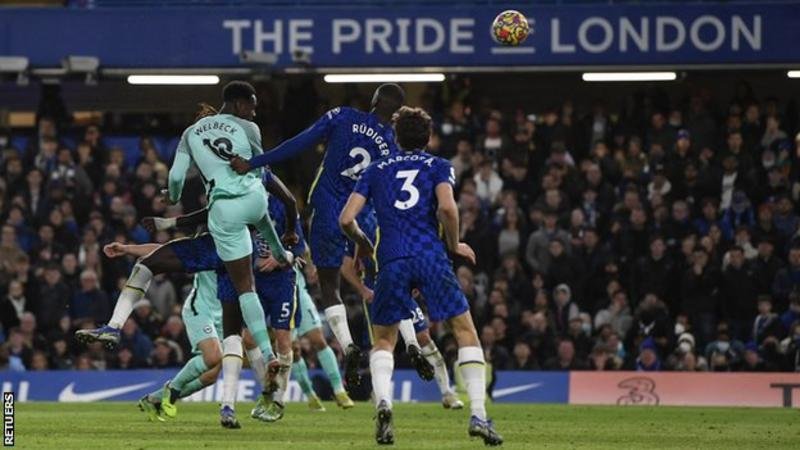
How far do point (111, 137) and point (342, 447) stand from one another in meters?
17.5

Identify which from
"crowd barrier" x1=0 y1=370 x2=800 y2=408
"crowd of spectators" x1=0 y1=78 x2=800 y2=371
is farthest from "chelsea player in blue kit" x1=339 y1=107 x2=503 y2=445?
"crowd of spectators" x1=0 y1=78 x2=800 y2=371

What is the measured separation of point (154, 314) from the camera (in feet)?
83.8

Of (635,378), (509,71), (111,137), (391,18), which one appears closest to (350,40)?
(391,18)

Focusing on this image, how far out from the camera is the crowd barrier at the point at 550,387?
2253cm

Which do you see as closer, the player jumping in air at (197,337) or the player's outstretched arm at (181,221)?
the player's outstretched arm at (181,221)

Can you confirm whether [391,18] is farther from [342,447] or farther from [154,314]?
[342,447]

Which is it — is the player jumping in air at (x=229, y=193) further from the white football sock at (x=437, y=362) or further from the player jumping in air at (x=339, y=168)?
the white football sock at (x=437, y=362)

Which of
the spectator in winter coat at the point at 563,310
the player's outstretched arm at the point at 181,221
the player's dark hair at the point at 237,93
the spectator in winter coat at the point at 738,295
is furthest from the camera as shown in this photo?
the spectator in winter coat at the point at 563,310

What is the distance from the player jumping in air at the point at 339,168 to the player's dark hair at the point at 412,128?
9.66 ft

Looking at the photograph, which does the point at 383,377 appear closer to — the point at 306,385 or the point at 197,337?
the point at 197,337

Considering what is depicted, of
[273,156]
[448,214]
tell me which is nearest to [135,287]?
[273,156]

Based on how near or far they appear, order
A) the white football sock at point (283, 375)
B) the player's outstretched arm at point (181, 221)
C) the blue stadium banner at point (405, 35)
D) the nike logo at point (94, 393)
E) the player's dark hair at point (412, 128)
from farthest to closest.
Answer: the blue stadium banner at point (405, 35), the nike logo at point (94, 393), the white football sock at point (283, 375), the player's outstretched arm at point (181, 221), the player's dark hair at point (412, 128)

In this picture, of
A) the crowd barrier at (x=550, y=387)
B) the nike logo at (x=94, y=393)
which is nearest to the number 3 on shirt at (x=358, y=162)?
the crowd barrier at (x=550, y=387)

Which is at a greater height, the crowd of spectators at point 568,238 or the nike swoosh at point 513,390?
the crowd of spectators at point 568,238
